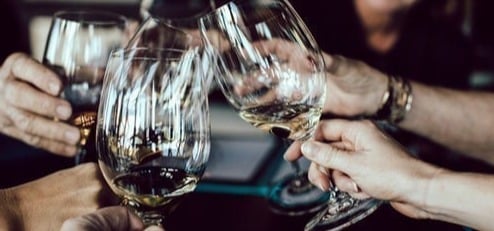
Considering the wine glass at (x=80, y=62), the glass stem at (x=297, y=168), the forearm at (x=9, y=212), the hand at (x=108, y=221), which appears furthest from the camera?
the glass stem at (x=297, y=168)

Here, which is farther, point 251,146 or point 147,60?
point 251,146

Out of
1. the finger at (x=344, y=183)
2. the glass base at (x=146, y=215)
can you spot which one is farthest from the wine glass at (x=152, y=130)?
the finger at (x=344, y=183)

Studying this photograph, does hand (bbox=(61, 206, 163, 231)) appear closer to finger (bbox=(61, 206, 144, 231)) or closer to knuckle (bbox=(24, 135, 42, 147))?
finger (bbox=(61, 206, 144, 231))

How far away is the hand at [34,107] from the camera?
40.0 inches

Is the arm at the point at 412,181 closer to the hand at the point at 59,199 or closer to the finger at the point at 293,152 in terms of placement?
the finger at the point at 293,152

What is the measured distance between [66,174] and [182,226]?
149mm

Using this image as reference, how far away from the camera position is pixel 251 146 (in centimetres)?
133

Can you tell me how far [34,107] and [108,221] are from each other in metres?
0.39

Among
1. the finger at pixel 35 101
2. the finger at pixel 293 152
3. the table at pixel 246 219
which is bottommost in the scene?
the table at pixel 246 219

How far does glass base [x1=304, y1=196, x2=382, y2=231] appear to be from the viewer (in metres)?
0.90

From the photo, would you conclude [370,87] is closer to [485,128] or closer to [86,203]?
[485,128]

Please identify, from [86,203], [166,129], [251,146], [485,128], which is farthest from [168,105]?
[485,128]

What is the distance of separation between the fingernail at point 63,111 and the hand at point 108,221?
0.92 ft

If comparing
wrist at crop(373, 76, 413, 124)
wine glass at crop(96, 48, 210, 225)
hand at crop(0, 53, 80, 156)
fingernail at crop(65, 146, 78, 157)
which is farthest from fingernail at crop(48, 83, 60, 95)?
wrist at crop(373, 76, 413, 124)
